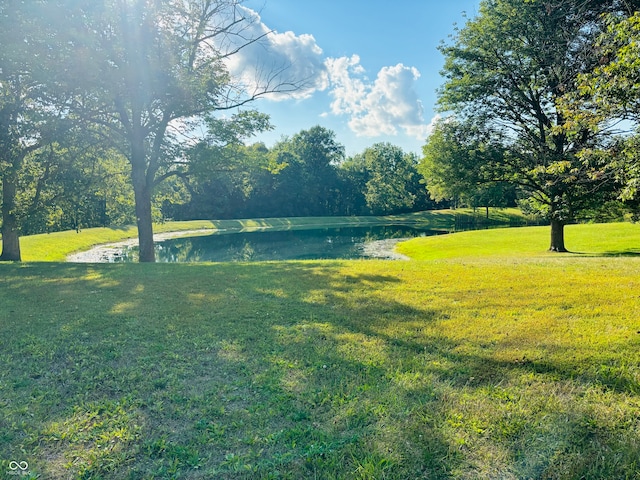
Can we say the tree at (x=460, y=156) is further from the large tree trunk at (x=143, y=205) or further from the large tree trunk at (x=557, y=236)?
the large tree trunk at (x=143, y=205)

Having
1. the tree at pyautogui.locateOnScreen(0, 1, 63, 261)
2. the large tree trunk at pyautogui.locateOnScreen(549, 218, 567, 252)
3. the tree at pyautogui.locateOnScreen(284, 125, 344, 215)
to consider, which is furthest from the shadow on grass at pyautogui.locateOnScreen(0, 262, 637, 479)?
the tree at pyautogui.locateOnScreen(284, 125, 344, 215)

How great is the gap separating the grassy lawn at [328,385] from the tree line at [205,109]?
4.83 metres

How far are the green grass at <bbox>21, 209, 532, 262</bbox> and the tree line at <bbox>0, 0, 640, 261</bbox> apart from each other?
10484 millimetres

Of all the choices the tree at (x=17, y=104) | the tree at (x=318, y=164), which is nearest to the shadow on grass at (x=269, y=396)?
the tree at (x=17, y=104)

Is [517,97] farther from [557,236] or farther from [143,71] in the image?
[143,71]

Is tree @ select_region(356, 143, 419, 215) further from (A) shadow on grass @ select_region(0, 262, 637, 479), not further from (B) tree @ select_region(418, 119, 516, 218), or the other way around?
(A) shadow on grass @ select_region(0, 262, 637, 479)

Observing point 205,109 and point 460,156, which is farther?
point 460,156

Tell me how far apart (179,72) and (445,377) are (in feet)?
41.3

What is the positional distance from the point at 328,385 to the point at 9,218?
15536mm

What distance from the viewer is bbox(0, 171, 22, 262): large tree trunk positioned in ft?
44.9

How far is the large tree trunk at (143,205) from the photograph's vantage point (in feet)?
44.6

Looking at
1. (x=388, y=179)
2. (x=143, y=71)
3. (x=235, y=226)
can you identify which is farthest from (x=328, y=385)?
(x=388, y=179)

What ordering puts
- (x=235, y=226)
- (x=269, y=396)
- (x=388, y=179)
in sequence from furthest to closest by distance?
(x=388, y=179), (x=235, y=226), (x=269, y=396)

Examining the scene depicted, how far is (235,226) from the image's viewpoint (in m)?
52.1
